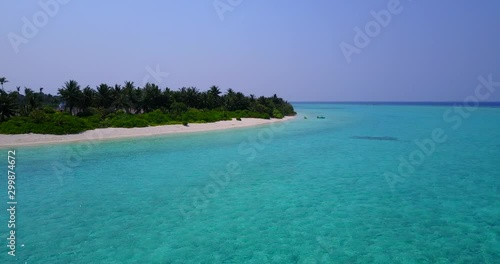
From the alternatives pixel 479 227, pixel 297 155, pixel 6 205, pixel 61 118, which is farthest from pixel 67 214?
pixel 61 118

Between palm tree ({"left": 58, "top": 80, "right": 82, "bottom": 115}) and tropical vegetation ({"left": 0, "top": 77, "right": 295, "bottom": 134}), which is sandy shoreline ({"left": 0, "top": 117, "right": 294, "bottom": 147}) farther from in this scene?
palm tree ({"left": 58, "top": 80, "right": 82, "bottom": 115})

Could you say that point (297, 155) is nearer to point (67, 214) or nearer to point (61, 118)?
point (67, 214)

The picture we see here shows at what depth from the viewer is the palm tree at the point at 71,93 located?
50.5m

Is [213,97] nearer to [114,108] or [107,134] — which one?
[114,108]

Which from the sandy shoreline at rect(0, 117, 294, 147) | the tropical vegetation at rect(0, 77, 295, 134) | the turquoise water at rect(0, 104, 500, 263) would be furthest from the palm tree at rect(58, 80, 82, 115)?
the turquoise water at rect(0, 104, 500, 263)

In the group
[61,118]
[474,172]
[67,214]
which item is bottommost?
[474,172]

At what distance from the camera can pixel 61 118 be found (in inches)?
1594

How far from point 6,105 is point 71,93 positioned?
36.3 feet

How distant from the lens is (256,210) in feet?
44.7

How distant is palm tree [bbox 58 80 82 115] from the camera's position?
50.5m

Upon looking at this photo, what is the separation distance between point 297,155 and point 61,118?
102 ft

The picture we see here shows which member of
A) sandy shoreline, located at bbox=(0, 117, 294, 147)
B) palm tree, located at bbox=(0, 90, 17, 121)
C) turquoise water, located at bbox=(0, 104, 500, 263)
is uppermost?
palm tree, located at bbox=(0, 90, 17, 121)

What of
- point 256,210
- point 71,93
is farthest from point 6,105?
point 256,210

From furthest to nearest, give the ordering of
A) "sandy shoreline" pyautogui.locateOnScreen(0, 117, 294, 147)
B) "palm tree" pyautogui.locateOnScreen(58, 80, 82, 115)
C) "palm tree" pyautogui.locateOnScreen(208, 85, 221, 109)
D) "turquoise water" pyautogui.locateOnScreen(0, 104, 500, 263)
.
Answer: "palm tree" pyautogui.locateOnScreen(208, 85, 221, 109), "palm tree" pyautogui.locateOnScreen(58, 80, 82, 115), "sandy shoreline" pyautogui.locateOnScreen(0, 117, 294, 147), "turquoise water" pyautogui.locateOnScreen(0, 104, 500, 263)
